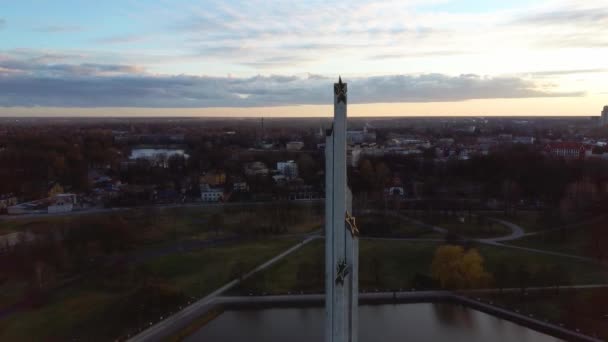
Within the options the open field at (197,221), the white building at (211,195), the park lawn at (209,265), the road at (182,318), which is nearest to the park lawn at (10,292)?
the park lawn at (209,265)

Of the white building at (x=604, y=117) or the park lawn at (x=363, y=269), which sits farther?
the white building at (x=604, y=117)

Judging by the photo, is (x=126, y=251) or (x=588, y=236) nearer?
(x=126, y=251)

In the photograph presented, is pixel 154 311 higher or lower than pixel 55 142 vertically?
lower

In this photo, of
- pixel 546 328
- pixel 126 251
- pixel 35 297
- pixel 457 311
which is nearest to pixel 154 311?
pixel 35 297

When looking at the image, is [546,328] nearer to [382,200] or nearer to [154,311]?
[154,311]

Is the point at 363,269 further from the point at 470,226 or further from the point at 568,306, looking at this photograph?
the point at 470,226

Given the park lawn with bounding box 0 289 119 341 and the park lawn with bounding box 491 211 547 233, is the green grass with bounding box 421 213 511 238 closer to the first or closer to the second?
the park lawn with bounding box 491 211 547 233

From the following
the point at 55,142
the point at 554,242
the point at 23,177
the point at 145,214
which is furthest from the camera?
the point at 55,142

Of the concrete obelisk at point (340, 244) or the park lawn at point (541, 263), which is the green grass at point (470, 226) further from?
the concrete obelisk at point (340, 244)
